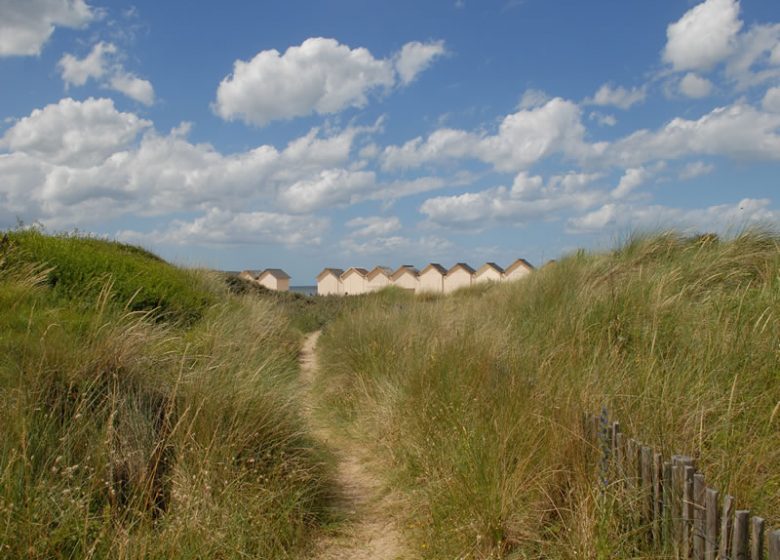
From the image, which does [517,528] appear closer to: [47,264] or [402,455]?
[402,455]

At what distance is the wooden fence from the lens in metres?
2.46

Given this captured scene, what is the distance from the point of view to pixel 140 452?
399 cm

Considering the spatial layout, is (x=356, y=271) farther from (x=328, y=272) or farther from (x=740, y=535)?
(x=740, y=535)

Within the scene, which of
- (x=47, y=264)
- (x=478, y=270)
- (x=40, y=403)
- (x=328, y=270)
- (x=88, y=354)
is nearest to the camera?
(x=40, y=403)

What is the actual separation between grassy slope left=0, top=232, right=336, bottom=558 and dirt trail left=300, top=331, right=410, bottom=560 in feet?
0.72

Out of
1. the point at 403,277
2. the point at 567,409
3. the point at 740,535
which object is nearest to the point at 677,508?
the point at 740,535

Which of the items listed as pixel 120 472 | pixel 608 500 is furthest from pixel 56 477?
pixel 608 500

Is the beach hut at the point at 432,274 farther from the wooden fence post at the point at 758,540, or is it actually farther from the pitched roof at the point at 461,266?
the wooden fence post at the point at 758,540

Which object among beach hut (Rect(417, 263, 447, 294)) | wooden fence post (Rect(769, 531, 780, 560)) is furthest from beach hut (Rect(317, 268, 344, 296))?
wooden fence post (Rect(769, 531, 780, 560))

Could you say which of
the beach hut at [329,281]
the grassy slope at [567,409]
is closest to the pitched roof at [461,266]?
the beach hut at [329,281]

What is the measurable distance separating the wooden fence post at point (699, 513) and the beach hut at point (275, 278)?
41.1 metres

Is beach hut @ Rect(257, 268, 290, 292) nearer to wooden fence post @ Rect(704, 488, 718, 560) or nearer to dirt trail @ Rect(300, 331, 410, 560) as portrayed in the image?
dirt trail @ Rect(300, 331, 410, 560)

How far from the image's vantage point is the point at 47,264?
809cm

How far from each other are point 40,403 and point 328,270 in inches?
1738
